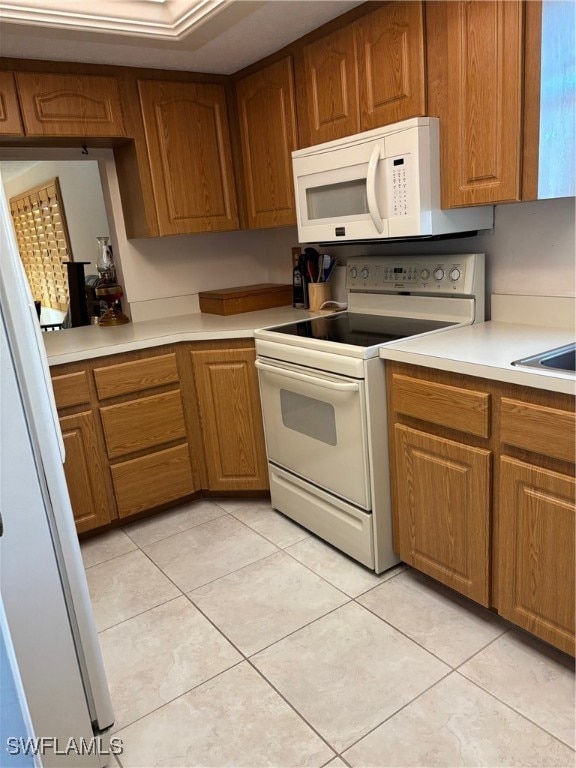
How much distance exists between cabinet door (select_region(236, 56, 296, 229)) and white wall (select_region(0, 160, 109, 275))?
52.6 inches

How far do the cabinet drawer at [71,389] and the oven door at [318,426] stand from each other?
2.39ft

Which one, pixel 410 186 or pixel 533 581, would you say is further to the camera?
pixel 410 186

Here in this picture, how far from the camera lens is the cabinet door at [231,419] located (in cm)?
254

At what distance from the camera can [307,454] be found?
2281 mm

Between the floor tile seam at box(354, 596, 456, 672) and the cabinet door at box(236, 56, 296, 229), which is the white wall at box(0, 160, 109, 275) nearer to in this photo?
the cabinet door at box(236, 56, 296, 229)

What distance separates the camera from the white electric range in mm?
1956

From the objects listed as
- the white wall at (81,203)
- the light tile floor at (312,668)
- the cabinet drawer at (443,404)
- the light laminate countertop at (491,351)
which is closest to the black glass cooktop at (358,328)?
the light laminate countertop at (491,351)

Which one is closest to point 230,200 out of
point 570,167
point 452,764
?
point 570,167

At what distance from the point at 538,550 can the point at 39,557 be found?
1260mm

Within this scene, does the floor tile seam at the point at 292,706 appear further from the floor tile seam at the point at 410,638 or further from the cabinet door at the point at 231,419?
the cabinet door at the point at 231,419

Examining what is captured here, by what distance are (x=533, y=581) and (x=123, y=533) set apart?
1.77 m

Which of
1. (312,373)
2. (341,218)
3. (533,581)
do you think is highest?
(341,218)

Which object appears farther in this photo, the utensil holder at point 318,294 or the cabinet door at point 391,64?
the utensil holder at point 318,294

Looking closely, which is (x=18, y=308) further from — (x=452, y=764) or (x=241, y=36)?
(x=241, y=36)
